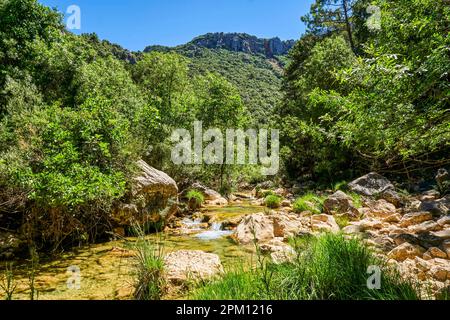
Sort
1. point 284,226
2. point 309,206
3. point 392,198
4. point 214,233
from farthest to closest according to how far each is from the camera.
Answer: point 392,198 → point 309,206 → point 214,233 → point 284,226

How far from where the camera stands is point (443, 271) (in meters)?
4.34

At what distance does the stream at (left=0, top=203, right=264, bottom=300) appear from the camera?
17.1ft

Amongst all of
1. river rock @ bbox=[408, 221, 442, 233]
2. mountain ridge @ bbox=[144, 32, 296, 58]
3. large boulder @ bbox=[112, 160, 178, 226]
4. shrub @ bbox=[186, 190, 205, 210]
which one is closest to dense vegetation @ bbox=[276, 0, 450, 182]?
river rock @ bbox=[408, 221, 442, 233]

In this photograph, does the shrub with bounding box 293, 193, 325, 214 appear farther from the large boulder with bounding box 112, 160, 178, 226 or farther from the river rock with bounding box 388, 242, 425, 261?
the river rock with bounding box 388, 242, 425, 261

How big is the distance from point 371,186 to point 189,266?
39.3ft

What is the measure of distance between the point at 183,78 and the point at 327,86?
1137 cm

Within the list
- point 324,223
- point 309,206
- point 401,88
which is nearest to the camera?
point 401,88

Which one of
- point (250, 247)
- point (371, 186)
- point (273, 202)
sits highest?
point (371, 186)

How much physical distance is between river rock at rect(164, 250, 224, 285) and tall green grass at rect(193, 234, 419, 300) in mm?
1082

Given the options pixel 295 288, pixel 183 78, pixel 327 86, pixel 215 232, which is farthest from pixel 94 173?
pixel 183 78

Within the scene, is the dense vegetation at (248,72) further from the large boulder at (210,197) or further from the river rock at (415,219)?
the river rock at (415,219)

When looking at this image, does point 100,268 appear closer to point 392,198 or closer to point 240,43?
point 392,198

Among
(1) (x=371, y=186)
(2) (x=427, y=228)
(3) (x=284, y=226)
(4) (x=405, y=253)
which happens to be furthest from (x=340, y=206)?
(4) (x=405, y=253)

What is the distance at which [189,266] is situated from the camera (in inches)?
208
